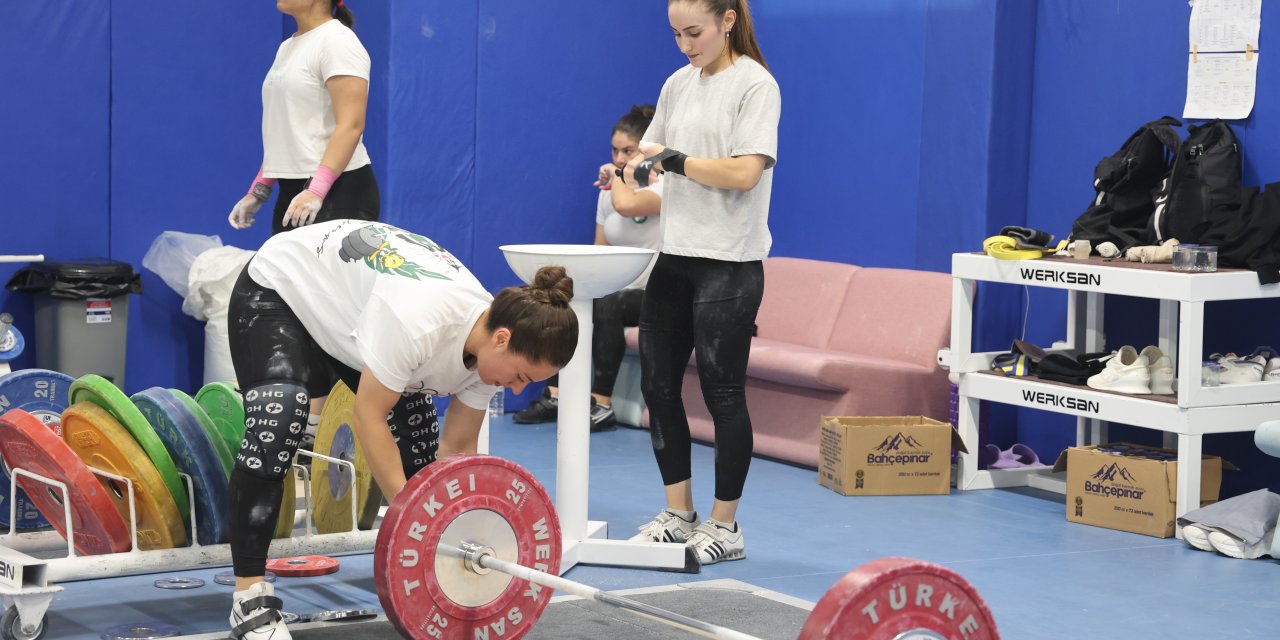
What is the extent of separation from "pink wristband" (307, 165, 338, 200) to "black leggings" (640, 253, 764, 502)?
3.06 ft

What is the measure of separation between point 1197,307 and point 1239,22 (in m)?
1.11

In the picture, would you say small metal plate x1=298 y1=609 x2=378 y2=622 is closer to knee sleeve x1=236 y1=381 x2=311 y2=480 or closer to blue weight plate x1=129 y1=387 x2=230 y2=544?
blue weight plate x1=129 y1=387 x2=230 y2=544

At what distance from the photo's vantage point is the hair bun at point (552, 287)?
2.97 metres

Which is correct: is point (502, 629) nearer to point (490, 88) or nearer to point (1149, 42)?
point (1149, 42)

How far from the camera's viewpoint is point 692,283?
417 cm

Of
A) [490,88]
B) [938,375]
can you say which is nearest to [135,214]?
[490,88]

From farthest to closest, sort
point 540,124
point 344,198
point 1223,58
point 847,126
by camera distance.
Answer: point 540,124 < point 847,126 < point 1223,58 < point 344,198

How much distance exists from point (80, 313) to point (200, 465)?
3167mm

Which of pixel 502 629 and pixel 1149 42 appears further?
pixel 1149 42

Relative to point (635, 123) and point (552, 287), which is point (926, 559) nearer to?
point (552, 287)

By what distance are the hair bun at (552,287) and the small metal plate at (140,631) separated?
3.78ft

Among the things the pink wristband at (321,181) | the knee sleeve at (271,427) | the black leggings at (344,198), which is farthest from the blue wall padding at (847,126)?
the knee sleeve at (271,427)

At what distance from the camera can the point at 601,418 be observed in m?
6.48

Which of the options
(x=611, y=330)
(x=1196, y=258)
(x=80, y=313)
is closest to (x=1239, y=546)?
(x=1196, y=258)
